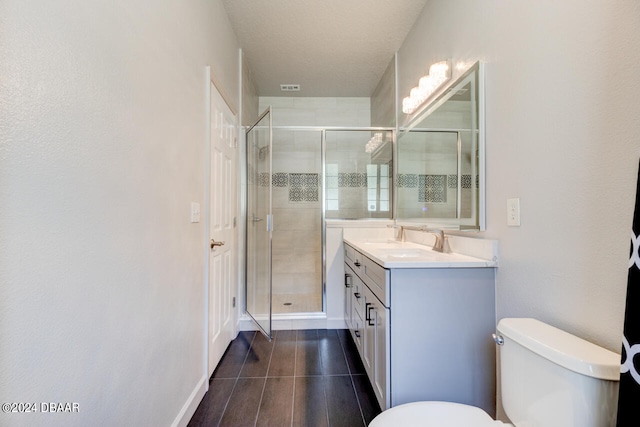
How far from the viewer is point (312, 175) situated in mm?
3479

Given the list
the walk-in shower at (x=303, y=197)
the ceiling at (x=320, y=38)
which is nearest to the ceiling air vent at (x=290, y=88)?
the ceiling at (x=320, y=38)

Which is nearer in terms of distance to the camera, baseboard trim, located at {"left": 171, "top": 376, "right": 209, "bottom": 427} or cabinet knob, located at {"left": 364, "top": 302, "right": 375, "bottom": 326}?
baseboard trim, located at {"left": 171, "top": 376, "right": 209, "bottom": 427}

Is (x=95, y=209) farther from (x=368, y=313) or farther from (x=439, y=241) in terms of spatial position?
(x=439, y=241)

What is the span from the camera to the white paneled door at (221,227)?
76.7 inches

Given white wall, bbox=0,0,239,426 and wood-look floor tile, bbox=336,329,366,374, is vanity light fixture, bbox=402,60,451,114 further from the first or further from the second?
wood-look floor tile, bbox=336,329,366,374

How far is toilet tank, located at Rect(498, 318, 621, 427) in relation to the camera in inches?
27.0

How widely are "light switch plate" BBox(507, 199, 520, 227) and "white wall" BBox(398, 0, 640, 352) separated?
28mm

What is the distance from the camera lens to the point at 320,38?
8.16ft

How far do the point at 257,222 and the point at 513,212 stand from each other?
Answer: 84.4 inches

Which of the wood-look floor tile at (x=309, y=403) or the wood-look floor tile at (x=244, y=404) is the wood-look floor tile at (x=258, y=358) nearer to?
the wood-look floor tile at (x=244, y=404)

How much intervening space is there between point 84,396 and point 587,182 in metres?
1.64

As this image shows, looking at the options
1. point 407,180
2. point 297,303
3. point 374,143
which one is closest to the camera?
point 407,180

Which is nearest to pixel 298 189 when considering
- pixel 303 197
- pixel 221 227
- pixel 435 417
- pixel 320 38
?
pixel 303 197

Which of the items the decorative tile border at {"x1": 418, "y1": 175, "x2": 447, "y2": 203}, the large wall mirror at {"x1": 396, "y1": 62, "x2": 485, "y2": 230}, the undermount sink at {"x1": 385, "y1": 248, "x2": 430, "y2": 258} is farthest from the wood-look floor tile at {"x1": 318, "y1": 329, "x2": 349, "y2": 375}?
the decorative tile border at {"x1": 418, "y1": 175, "x2": 447, "y2": 203}
